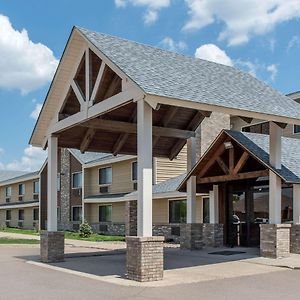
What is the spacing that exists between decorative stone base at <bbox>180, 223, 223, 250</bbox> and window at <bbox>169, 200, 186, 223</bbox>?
24.8ft

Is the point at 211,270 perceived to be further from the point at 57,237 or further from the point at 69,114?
the point at 69,114

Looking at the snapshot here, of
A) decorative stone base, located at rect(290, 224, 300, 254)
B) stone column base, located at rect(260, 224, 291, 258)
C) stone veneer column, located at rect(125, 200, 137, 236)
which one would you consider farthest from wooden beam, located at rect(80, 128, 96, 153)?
stone veneer column, located at rect(125, 200, 137, 236)

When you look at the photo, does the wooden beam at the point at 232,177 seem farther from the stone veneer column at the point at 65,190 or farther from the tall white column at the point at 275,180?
the stone veneer column at the point at 65,190

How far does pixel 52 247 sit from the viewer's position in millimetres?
16703

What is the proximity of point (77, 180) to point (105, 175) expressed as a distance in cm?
399

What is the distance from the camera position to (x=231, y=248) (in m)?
20.3

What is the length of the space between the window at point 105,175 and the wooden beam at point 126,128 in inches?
712

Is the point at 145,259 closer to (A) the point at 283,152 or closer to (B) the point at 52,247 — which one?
(B) the point at 52,247

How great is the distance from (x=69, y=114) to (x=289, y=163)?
7.56 metres

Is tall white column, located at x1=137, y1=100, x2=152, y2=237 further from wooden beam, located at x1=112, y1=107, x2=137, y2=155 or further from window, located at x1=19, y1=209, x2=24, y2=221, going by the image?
window, located at x1=19, y1=209, x2=24, y2=221

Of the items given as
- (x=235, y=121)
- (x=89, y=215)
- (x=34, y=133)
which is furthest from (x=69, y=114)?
(x=89, y=215)

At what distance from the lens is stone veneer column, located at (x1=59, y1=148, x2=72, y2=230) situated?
1636 inches

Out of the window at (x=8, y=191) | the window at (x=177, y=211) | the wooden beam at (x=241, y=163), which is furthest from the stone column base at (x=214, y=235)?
the window at (x=8, y=191)

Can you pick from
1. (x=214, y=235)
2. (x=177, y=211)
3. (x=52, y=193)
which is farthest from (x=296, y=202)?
(x=177, y=211)
